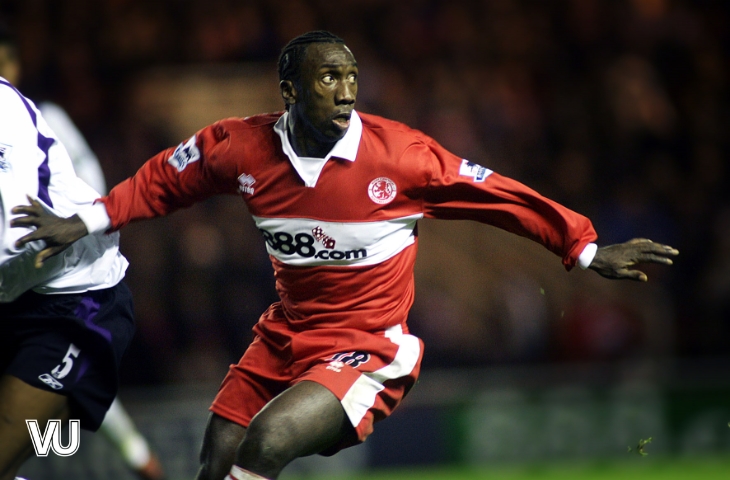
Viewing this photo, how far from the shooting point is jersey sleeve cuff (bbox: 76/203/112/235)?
12.4 ft

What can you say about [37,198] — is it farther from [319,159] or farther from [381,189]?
[381,189]

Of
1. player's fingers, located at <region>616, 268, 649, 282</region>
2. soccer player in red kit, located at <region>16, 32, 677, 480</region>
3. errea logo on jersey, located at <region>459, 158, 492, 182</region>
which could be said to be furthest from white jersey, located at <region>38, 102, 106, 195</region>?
player's fingers, located at <region>616, 268, 649, 282</region>

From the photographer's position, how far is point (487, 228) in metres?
9.85

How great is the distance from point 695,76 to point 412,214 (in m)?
7.83

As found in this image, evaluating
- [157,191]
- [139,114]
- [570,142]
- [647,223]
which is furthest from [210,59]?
[157,191]

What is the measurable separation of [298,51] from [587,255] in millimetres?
1428

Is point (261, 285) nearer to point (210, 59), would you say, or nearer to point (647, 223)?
point (210, 59)

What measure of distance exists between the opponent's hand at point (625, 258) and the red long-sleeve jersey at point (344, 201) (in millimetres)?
91

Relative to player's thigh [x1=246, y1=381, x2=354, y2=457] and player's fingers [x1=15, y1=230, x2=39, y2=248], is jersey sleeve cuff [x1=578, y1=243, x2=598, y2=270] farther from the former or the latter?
player's fingers [x1=15, y1=230, x2=39, y2=248]

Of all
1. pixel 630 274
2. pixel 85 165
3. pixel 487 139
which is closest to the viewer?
pixel 630 274

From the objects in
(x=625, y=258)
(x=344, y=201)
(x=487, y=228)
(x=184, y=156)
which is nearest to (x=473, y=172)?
(x=344, y=201)

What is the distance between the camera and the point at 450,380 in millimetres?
8344

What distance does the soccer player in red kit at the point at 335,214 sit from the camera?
12.8ft

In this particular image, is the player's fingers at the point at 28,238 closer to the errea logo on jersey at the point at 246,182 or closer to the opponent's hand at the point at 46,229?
the opponent's hand at the point at 46,229
